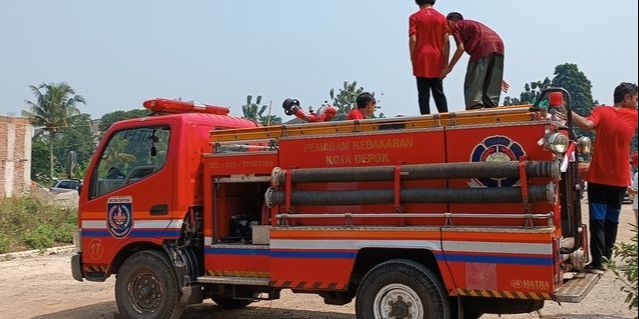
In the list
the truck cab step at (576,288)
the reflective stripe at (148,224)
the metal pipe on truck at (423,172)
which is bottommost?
the truck cab step at (576,288)

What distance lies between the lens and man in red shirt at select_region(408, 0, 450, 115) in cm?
692

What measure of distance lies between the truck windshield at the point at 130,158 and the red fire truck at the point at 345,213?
2 centimetres

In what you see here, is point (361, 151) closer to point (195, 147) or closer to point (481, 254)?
point (481, 254)

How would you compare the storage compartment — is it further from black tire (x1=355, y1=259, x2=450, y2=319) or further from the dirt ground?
black tire (x1=355, y1=259, x2=450, y2=319)

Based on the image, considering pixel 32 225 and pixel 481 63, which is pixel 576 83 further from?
pixel 481 63

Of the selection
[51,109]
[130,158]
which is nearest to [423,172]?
[130,158]

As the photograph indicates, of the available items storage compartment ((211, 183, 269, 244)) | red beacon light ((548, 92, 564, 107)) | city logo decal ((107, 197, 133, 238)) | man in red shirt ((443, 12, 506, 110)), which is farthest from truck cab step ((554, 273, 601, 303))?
city logo decal ((107, 197, 133, 238))

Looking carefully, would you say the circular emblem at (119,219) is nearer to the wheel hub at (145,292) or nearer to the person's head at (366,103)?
the wheel hub at (145,292)

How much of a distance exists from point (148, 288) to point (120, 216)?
2.89ft

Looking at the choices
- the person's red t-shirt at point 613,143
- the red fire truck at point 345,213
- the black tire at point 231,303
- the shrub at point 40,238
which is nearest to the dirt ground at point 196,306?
the black tire at point 231,303

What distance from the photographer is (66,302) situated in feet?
30.4

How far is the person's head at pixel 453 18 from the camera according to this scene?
22.8ft

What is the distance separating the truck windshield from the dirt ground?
5.13 ft

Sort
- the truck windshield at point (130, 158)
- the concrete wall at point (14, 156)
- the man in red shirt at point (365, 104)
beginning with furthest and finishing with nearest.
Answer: the concrete wall at point (14, 156) → the man in red shirt at point (365, 104) → the truck windshield at point (130, 158)
